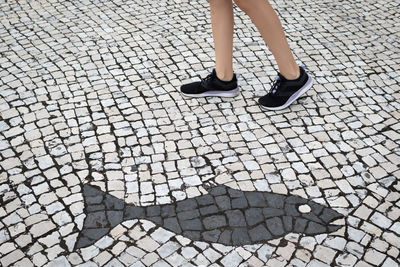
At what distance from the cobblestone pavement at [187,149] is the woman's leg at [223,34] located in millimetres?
308

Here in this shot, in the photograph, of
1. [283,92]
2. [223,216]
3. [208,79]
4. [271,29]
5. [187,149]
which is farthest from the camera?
[208,79]

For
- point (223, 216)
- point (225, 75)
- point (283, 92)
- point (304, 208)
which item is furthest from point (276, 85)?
point (223, 216)

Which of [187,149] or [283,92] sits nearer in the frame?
[187,149]

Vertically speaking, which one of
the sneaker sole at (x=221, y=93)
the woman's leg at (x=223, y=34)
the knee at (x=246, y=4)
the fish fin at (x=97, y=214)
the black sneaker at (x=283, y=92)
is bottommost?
the fish fin at (x=97, y=214)

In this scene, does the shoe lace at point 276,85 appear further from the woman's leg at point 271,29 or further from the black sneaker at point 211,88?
the black sneaker at point 211,88

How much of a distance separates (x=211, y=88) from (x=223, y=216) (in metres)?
1.52

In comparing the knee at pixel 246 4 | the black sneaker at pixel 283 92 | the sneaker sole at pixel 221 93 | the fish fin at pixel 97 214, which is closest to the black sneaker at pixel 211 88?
the sneaker sole at pixel 221 93

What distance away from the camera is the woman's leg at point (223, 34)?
3.82 metres

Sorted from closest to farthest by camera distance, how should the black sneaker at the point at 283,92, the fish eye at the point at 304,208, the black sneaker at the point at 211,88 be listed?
1. the fish eye at the point at 304,208
2. the black sneaker at the point at 283,92
3. the black sneaker at the point at 211,88

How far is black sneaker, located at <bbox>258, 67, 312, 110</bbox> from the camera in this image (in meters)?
4.05

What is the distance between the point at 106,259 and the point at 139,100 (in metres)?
1.78

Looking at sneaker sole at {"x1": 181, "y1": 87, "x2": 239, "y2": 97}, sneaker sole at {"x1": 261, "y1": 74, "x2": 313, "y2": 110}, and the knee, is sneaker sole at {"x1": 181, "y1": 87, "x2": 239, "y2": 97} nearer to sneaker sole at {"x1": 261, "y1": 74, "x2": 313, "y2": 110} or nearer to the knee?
sneaker sole at {"x1": 261, "y1": 74, "x2": 313, "y2": 110}

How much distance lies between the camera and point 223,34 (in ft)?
12.9

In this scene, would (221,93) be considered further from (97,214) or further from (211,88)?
(97,214)
